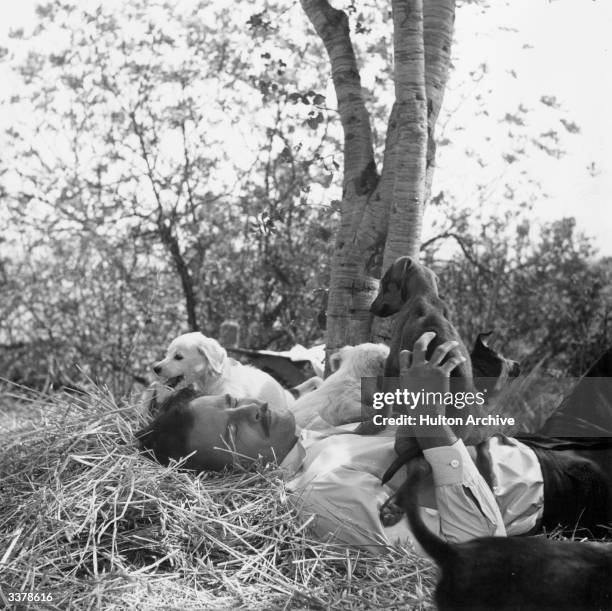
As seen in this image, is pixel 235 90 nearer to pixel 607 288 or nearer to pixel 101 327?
pixel 101 327

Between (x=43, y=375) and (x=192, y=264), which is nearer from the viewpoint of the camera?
(x=192, y=264)

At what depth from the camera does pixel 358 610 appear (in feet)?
9.70

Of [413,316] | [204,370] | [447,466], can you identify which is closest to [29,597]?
[447,466]

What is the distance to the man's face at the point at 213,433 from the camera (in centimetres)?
385

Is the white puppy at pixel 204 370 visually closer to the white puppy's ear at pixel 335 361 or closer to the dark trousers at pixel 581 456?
the white puppy's ear at pixel 335 361

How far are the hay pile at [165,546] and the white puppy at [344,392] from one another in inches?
34.1

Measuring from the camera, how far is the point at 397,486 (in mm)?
3545

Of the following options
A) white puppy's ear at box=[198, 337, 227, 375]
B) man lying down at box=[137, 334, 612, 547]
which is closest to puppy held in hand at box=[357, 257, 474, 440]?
man lying down at box=[137, 334, 612, 547]

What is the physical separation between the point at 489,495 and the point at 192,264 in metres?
7.53

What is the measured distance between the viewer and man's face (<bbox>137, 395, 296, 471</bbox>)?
12.6 ft

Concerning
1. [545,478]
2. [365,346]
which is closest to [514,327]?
[365,346]

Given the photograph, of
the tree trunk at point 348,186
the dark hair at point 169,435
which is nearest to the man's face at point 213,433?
the dark hair at point 169,435

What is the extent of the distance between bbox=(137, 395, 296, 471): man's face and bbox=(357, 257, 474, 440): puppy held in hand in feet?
1.86

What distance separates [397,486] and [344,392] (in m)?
1.16
